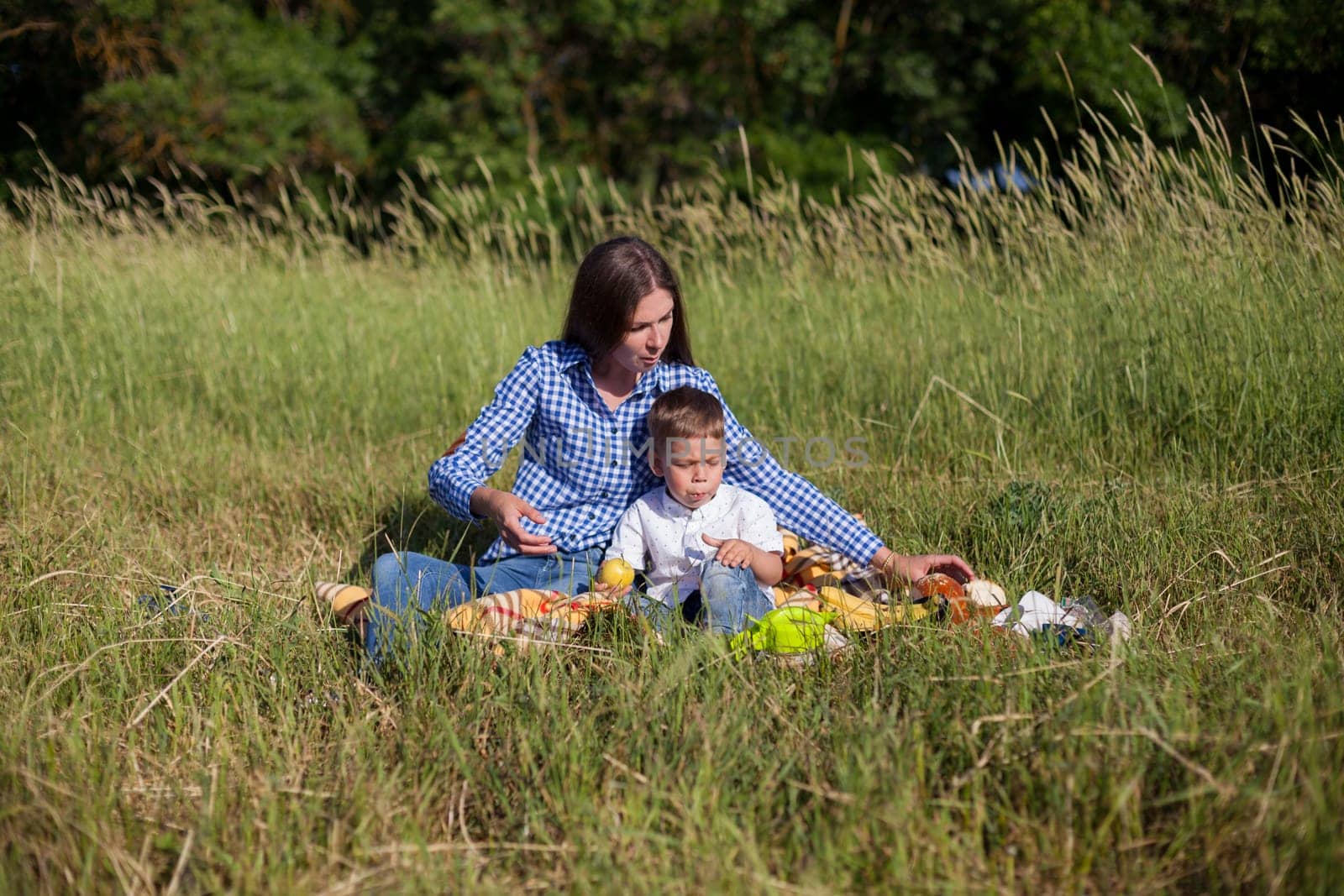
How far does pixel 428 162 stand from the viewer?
633 cm

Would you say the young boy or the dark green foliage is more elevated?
the dark green foliage

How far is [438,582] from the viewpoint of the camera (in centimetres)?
290

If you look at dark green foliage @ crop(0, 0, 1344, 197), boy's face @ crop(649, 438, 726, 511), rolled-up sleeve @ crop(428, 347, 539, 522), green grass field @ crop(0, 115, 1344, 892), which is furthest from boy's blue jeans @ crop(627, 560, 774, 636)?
dark green foliage @ crop(0, 0, 1344, 197)

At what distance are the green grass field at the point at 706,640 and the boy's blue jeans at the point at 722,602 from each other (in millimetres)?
107

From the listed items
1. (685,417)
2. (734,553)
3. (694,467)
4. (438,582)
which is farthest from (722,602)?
(438,582)

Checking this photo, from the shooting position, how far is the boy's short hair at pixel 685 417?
2824 mm

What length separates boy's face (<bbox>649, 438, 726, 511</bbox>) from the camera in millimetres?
2812

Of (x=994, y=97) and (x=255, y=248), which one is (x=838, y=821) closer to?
(x=255, y=248)

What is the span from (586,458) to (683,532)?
1.31ft

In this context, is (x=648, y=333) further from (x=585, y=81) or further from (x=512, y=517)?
(x=585, y=81)

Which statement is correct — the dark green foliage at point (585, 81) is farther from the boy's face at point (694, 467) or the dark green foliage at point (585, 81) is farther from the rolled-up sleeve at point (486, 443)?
→ the boy's face at point (694, 467)

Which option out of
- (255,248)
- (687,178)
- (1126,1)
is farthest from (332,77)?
(1126,1)

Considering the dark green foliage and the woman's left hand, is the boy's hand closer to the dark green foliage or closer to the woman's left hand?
the woman's left hand

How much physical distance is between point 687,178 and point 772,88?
70.2 inches
